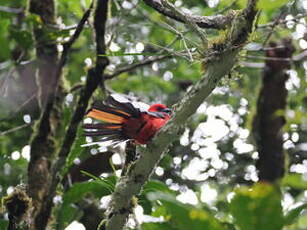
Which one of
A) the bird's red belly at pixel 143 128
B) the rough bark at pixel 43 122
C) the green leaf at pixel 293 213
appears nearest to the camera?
the green leaf at pixel 293 213

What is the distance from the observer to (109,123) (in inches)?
91.7

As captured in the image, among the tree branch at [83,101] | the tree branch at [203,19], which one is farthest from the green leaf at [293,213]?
the tree branch at [83,101]

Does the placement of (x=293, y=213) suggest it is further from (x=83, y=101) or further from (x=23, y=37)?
(x=23, y=37)

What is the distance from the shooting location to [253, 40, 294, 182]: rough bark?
3.09 meters

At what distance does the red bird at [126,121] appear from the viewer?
7.00 feet

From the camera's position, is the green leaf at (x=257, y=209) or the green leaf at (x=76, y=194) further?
the green leaf at (x=76, y=194)

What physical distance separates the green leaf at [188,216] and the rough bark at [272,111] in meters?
1.94

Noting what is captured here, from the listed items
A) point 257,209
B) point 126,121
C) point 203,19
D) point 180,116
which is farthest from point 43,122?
point 257,209

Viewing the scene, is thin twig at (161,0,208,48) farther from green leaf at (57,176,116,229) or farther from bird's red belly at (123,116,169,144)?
green leaf at (57,176,116,229)

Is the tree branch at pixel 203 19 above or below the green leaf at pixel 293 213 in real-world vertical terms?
above

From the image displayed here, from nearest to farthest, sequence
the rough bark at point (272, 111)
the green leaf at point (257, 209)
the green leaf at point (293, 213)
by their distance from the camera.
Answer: the green leaf at point (257, 209), the green leaf at point (293, 213), the rough bark at point (272, 111)

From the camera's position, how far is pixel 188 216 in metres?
1.13

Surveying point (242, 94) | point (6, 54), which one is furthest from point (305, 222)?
point (242, 94)

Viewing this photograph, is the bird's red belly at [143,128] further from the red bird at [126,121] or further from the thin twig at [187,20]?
the thin twig at [187,20]
